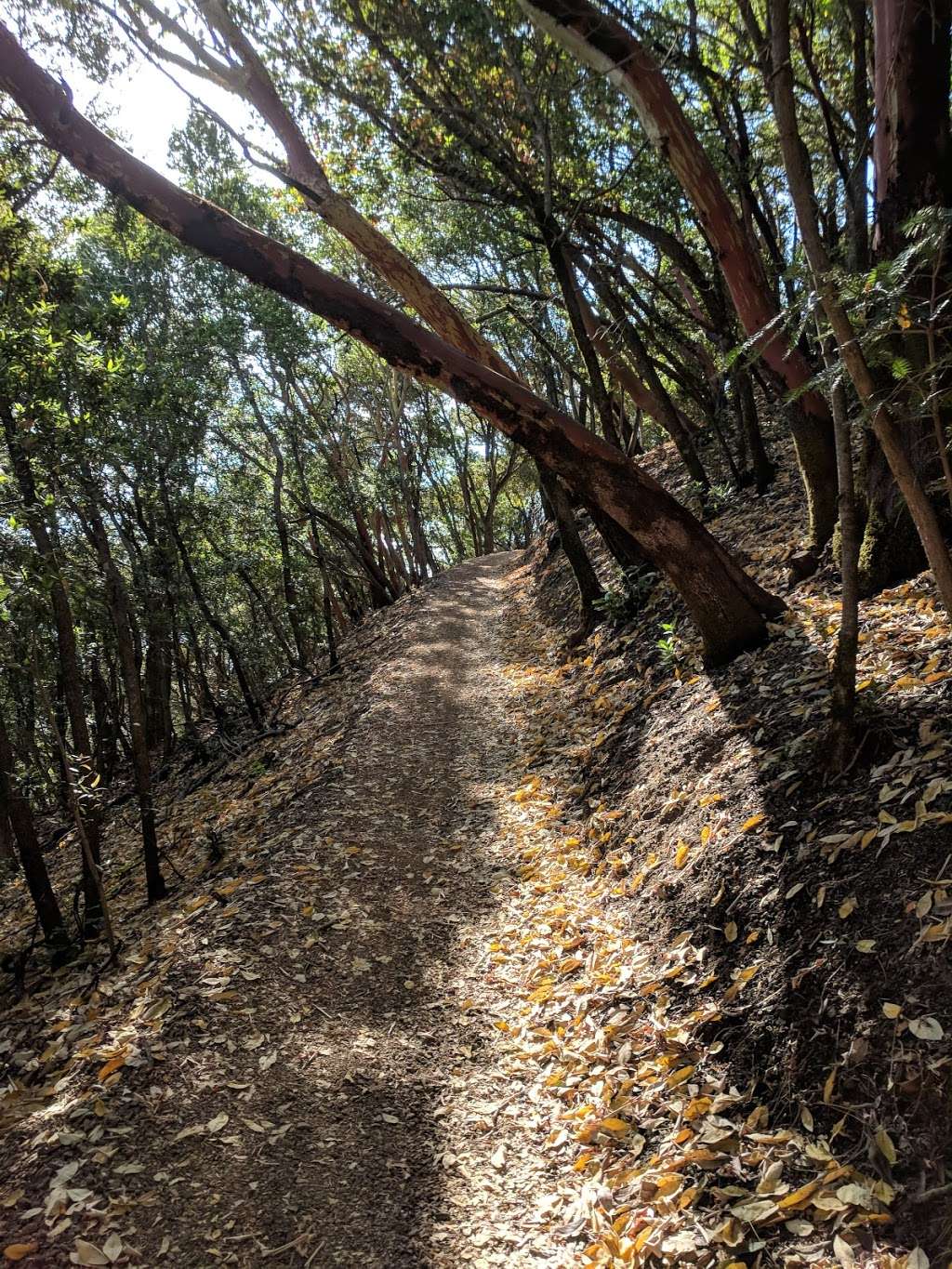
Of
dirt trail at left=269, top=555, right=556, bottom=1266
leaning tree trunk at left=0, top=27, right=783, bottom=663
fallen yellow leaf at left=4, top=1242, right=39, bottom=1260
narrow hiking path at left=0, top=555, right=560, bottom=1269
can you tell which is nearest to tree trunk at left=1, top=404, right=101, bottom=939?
narrow hiking path at left=0, top=555, right=560, bottom=1269

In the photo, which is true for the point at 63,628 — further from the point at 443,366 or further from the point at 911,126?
the point at 911,126

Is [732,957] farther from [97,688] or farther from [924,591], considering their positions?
[97,688]

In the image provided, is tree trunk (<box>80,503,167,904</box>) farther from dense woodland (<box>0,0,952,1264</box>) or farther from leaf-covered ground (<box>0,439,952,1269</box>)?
leaf-covered ground (<box>0,439,952,1269</box>)

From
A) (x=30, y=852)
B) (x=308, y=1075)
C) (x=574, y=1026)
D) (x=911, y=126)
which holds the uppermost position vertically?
(x=911, y=126)

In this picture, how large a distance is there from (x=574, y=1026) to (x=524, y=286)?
12706 mm

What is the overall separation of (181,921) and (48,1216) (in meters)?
2.80

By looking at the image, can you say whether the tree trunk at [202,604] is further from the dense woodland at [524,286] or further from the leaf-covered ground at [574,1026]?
the leaf-covered ground at [574,1026]

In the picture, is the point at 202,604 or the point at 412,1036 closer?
the point at 412,1036

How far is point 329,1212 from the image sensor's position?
2896mm

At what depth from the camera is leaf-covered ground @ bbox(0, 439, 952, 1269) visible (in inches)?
99.3

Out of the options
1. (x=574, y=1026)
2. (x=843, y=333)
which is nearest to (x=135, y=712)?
(x=574, y=1026)

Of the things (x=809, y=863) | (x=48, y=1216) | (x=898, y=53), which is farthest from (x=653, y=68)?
(x=48, y=1216)

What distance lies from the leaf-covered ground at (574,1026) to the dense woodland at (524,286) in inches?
20.5

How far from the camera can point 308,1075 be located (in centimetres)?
356
